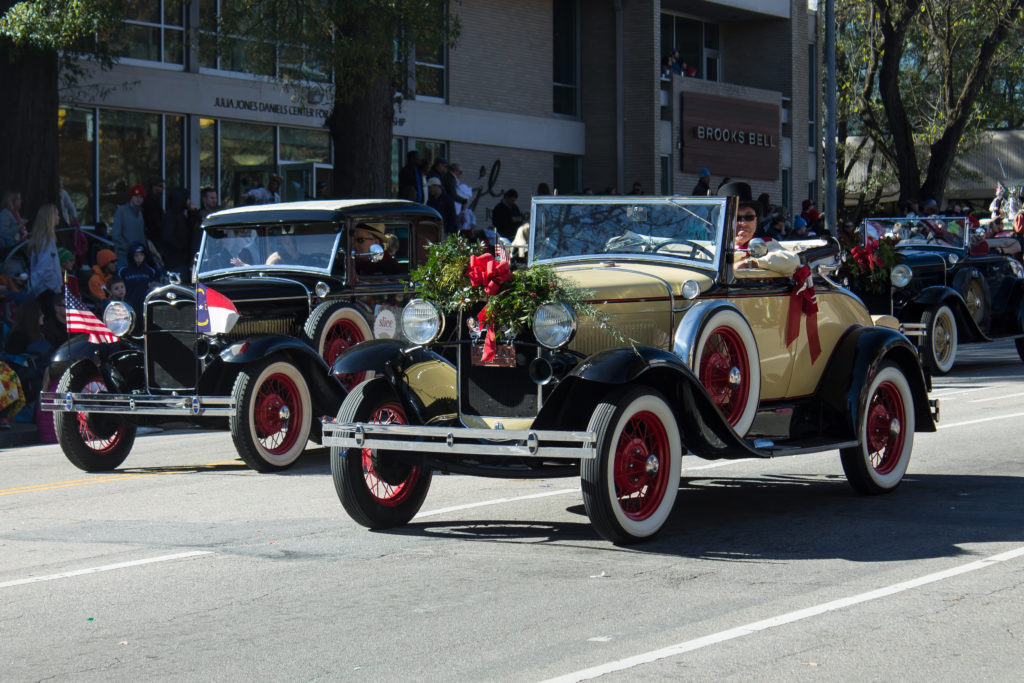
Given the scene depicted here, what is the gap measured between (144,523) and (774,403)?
157 inches

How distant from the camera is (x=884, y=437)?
8.98 meters

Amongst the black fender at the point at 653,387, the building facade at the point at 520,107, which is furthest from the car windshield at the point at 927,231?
the black fender at the point at 653,387

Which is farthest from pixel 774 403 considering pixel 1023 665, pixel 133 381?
pixel 133 381

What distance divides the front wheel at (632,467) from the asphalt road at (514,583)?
0.55ft

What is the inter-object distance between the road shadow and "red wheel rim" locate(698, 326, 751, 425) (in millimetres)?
682

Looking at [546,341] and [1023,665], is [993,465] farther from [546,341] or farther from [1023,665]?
[1023,665]

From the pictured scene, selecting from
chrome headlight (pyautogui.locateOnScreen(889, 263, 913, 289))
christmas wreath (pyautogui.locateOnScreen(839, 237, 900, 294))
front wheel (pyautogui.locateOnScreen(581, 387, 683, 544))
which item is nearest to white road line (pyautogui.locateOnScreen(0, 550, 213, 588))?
front wheel (pyautogui.locateOnScreen(581, 387, 683, 544))

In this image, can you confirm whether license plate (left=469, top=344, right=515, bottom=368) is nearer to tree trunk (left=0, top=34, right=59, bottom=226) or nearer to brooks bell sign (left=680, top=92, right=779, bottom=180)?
tree trunk (left=0, top=34, right=59, bottom=226)

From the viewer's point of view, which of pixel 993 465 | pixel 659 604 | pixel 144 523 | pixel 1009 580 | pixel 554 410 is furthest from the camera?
pixel 993 465

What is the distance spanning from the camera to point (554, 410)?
729cm

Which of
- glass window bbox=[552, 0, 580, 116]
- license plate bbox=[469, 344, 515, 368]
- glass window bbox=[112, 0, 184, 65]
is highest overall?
glass window bbox=[552, 0, 580, 116]

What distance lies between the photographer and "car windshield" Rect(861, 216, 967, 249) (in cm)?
1977

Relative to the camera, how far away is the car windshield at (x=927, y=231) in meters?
19.8

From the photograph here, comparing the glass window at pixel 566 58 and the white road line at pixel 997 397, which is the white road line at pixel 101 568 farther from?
the glass window at pixel 566 58
